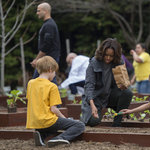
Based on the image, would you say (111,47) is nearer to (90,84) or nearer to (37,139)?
(90,84)

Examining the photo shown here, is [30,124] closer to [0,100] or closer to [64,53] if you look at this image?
[0,100]

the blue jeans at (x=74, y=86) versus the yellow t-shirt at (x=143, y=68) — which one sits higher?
the yellow t-shirt at (x=143, y=68)

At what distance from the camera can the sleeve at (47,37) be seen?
4.68 m

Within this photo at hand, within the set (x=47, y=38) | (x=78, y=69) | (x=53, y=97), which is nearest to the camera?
(x=53, y=97)

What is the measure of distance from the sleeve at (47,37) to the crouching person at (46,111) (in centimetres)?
166

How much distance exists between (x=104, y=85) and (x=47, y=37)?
141 centimetres

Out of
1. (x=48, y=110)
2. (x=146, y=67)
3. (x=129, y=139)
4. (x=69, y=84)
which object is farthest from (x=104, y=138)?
(x=146, y=67)

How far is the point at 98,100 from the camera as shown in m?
3.87

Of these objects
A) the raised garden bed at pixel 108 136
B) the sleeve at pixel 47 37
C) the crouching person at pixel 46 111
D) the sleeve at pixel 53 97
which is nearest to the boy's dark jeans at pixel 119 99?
the raised garden bed at pixel 108 136

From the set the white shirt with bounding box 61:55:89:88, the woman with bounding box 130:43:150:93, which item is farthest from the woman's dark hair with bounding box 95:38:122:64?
the woman with bounding box 130:43:150:93

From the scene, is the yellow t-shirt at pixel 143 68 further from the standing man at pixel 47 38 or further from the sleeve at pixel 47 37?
the sleeve at pixel 47 37

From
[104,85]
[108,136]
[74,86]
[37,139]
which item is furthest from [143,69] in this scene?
[37,139]

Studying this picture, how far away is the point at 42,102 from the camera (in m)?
2.96

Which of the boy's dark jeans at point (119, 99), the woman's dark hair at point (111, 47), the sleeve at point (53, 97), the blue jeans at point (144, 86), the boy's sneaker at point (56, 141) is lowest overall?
the boy's sneaker at point (56, 141)
